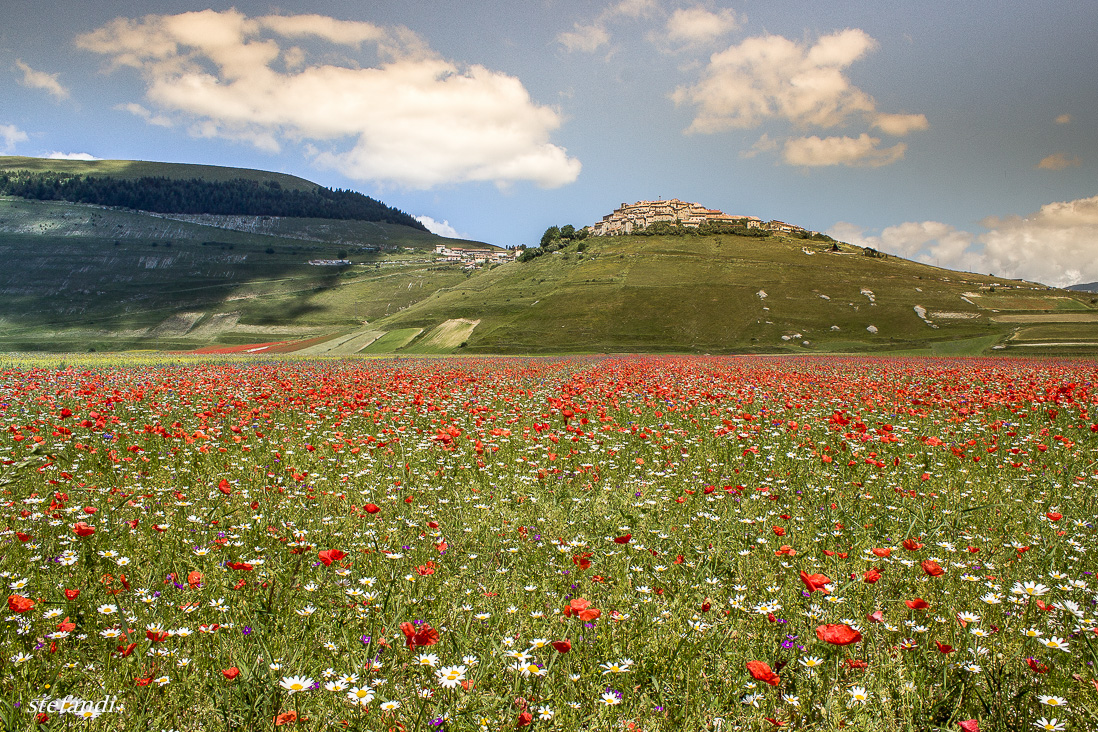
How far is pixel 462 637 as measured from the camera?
3.55 meters

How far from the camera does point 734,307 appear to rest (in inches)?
3853

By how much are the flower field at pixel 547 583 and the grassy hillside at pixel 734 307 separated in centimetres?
6682

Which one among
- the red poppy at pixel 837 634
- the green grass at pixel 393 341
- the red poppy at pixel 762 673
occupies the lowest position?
the red poppy at pixel 762 673

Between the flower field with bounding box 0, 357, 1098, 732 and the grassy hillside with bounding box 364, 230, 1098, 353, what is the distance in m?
66.8

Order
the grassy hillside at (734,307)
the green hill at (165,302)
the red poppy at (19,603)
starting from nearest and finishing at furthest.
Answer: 1. the red poppy at (19,603)
2. the grassy hillside at (734,307)
3. the green hill at (165,302)

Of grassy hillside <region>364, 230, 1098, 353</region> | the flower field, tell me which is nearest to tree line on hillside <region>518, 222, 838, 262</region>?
grassy hillside <region>364, 230, 1098, 353</region>

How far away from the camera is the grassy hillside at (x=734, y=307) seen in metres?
81.9

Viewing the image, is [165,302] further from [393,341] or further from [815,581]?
[815,581]

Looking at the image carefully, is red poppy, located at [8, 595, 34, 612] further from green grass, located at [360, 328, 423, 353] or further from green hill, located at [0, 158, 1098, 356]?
green grass, located at [360, 328, 423, 353]

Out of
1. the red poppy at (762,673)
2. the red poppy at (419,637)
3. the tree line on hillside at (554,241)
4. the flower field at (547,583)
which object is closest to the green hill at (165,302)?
the tree line on hillside at (554,241)

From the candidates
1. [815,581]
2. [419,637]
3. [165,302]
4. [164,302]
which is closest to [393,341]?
[419,637]

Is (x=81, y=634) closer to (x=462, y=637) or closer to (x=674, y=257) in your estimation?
(x=462, y=637)

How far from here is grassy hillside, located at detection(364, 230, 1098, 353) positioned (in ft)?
269

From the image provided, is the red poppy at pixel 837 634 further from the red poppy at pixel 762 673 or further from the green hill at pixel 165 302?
the green hill at pixel 165 302
